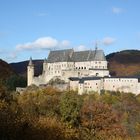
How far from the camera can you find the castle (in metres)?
77.0

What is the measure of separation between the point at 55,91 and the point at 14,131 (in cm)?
5355

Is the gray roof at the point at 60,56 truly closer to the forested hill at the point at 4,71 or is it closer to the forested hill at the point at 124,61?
the forested hill at the point at 4,71

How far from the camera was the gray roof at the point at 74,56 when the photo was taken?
88.9 m

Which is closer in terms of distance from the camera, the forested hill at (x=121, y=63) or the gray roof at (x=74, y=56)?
the gray roof at (x=74, y=56)

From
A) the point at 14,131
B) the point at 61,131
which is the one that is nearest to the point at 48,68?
the point at 61,131

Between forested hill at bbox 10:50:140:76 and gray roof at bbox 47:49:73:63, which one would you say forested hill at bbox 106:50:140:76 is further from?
gray roof at bbox 47:49:73:63

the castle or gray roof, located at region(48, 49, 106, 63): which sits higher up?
gray roof, located at region(48, 49, 106, 63)

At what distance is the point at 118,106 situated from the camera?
66.9 metres

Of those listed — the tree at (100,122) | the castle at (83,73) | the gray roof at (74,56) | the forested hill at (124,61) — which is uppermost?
the forested hill at (124,61)

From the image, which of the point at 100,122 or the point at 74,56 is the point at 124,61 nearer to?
the point at 74,56

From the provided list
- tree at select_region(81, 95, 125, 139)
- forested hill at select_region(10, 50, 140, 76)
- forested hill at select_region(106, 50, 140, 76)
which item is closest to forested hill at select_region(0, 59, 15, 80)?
forested hill at select_region(10, 50, 140, 76)

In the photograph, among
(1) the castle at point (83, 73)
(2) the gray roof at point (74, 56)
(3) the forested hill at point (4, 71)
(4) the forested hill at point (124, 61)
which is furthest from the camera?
(4) the forested hill at point (124, 61)

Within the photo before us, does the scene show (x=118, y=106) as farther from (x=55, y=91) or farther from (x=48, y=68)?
(x=48, y=68)

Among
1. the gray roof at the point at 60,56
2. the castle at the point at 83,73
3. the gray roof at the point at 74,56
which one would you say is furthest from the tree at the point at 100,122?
the gray roof at the point at 60,56
